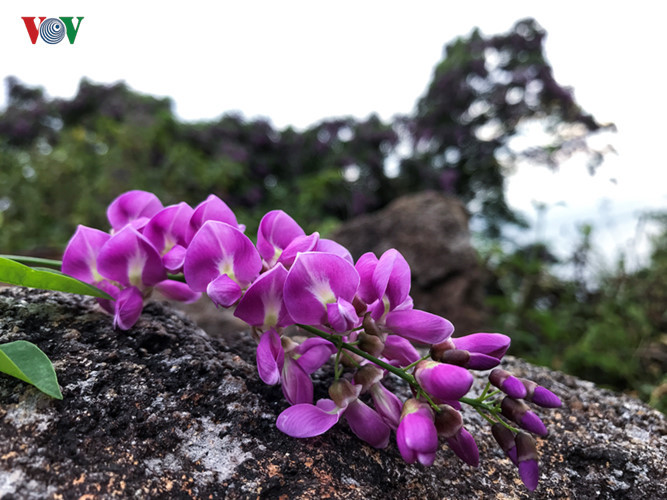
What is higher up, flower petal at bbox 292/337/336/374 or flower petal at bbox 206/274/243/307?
flower petal at bbox 206/274/243/307

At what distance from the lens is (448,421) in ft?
1.80

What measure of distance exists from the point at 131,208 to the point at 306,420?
46 cm

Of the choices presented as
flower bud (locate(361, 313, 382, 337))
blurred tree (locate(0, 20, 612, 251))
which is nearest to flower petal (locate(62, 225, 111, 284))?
flower bud (locate(361, 313, 382, 337))

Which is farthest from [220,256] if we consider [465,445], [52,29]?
[52,29]

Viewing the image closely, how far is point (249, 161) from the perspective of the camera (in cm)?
580

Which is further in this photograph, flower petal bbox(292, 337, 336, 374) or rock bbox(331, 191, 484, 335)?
rock bbox(331, 191, 484, 335)

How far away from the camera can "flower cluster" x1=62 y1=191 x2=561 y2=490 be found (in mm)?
547

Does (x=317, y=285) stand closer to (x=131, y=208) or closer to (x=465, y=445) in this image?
(x=465, y=445)

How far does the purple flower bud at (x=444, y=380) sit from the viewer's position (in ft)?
1.70

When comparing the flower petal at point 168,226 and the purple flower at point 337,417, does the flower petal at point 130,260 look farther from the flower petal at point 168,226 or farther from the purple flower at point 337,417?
the purple flower at point 337,417

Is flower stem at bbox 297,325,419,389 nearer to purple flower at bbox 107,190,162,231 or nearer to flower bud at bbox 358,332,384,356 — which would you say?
flower bud at bbox 358,332,384,356

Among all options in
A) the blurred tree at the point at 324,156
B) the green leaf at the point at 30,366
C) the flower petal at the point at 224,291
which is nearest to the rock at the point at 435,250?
the blurred tree at the point at 324,156

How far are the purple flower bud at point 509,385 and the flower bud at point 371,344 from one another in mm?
130

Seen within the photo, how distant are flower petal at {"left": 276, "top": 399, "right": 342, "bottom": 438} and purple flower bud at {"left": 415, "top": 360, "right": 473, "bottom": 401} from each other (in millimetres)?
116
